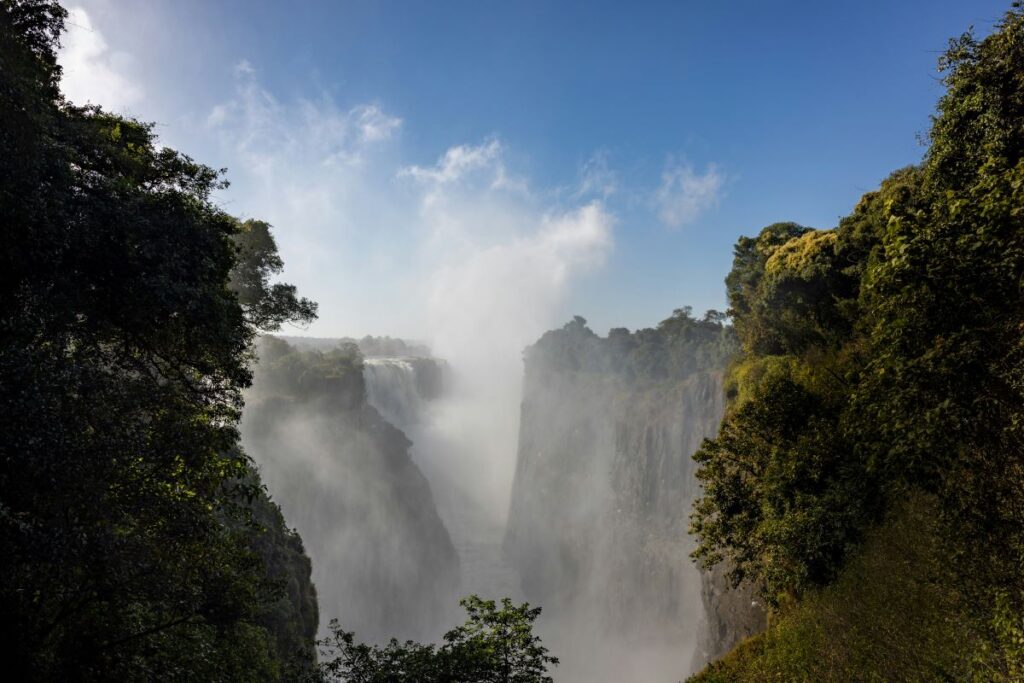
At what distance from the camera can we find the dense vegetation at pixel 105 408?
6.86 meters

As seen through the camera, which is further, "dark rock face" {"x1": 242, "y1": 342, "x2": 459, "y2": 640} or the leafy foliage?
"dark rock face" {"x1": 242, "y1": 342, "x2": 459, "y2": 640}

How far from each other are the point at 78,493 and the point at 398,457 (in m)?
68.0

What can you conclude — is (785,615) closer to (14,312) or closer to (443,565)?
(14,312)

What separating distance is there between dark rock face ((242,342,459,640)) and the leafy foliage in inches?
2090

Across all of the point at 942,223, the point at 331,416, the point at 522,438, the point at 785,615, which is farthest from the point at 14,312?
the point at 522,438

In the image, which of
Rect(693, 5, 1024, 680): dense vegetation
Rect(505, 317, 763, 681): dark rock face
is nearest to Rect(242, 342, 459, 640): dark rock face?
Rect(505, 317, 763, 681): dark rock face

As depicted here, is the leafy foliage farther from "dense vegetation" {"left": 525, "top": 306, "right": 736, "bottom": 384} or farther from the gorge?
"dense vegetation" {"left": 525, "top": 306, "right": 736, "bottom": 384}

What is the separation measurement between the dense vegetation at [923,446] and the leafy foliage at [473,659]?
301 inches

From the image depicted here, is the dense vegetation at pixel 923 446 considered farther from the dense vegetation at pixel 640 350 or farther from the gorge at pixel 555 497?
the dense vegetation at pixel 640 350

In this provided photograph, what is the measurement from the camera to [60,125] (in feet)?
31.9

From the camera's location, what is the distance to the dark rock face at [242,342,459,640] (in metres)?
59.4

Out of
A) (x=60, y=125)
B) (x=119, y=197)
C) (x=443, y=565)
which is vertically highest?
(x=60, y=125)

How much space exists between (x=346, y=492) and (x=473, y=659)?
60.2 m

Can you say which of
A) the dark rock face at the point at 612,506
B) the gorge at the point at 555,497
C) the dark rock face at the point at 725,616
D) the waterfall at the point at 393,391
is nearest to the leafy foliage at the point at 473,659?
the dark rock face at the point at 725,616
